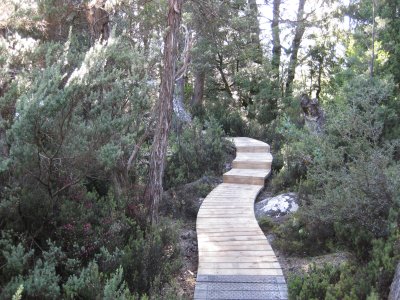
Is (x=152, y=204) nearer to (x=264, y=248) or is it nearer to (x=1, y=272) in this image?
(x=264, y=248)

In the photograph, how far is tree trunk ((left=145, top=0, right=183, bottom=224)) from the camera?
516cm

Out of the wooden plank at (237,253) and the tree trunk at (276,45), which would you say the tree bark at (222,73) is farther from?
the wooden plank at (237,253)

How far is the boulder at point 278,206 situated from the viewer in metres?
6.85

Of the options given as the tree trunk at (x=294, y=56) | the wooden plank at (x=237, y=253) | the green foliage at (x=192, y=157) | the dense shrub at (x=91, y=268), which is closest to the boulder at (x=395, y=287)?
the wooden plank at (x=237, y=253)

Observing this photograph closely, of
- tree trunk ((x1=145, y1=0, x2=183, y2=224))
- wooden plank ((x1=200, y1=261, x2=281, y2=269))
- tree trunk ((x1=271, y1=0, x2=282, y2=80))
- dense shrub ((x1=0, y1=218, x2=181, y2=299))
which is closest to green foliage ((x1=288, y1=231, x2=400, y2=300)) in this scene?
wooden plank ((x1=200, y1=261, x2=281, y2=269))

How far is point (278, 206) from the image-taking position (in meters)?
6.99

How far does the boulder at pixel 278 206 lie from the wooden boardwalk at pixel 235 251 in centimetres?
20

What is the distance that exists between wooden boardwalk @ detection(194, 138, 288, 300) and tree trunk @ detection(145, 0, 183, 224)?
0.99 m

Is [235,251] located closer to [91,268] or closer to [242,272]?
[242,272]

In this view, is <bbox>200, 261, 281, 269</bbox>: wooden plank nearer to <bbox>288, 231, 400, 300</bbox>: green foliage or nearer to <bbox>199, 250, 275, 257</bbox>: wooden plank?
<bbox>199, 250, 275, 257</bbox>: wooden plank

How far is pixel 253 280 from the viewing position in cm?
438

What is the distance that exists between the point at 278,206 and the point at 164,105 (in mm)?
2981

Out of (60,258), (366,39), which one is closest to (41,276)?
(60,258)

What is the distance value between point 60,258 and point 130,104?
2.25m
